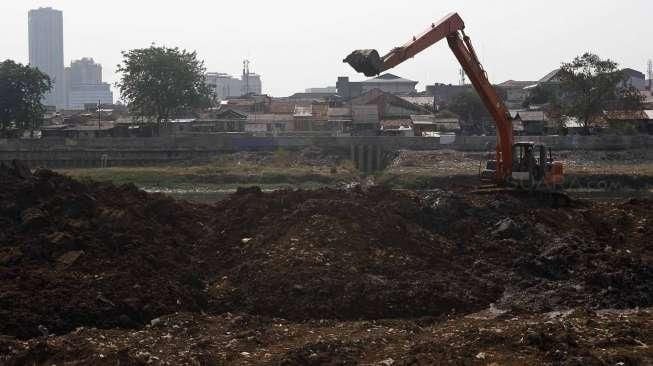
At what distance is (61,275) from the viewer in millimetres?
14734

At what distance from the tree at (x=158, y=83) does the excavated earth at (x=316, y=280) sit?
3969cm

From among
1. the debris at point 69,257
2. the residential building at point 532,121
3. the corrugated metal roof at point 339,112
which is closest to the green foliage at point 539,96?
the residential building at point 532,121

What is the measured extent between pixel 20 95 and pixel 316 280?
5080 centimetres

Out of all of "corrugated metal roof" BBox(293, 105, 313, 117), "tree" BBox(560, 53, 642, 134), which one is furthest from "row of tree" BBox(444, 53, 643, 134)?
"corrugated metal roof" BBox(293, 105, 313, 117)

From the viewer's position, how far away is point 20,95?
196ft

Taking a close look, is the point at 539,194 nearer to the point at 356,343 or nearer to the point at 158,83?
the point at 356,343

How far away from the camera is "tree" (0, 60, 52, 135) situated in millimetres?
59531

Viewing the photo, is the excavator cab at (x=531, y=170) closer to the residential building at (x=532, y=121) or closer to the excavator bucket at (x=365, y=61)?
the excavator bucket at (x=365, y=61)

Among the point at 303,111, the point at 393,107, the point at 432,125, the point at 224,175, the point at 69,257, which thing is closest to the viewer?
the point at 69,257

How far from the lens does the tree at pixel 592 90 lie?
5366cm

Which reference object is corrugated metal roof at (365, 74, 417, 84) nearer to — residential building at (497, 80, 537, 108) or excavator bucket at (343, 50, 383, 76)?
residential building at (497, 80, 537, 108)

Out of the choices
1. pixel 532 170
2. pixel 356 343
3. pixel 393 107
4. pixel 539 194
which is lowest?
pixel 356 343

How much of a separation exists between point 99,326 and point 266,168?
3323 cm

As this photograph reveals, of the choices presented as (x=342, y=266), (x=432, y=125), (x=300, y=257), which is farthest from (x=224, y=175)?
(x=342, y=266)
